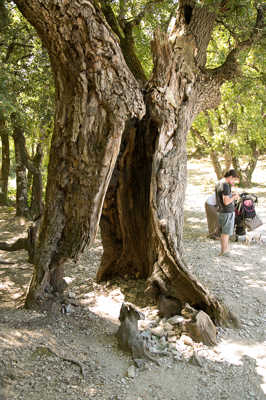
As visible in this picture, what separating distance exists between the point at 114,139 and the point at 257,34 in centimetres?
364

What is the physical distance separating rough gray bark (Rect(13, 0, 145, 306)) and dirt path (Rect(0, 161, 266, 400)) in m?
1.03

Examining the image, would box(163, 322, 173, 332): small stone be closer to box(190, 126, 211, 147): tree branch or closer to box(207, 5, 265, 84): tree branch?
box(207, 5, 265, 84): tree branch

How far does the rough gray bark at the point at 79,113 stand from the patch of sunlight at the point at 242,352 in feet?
7.34

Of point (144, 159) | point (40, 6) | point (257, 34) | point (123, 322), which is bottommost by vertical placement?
point (123, 322)

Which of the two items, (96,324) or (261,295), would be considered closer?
(96,324)

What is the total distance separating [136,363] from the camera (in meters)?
4.14

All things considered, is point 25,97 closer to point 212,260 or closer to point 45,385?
point 212,260

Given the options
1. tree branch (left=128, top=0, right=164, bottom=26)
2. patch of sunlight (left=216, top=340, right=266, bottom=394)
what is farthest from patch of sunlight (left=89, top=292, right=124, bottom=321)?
tree branch (left=128, top=0, right=164, bottom=26)

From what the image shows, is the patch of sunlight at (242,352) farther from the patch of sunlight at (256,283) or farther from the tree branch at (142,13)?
the tree branch at (142,13)

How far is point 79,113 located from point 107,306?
296cm

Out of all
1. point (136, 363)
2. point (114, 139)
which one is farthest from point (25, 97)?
point (136, 363)

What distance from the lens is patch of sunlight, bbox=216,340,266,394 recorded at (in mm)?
4317

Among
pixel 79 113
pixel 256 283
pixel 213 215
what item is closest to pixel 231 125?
pixel 213 215

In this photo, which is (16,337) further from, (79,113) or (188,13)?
(188,13)
